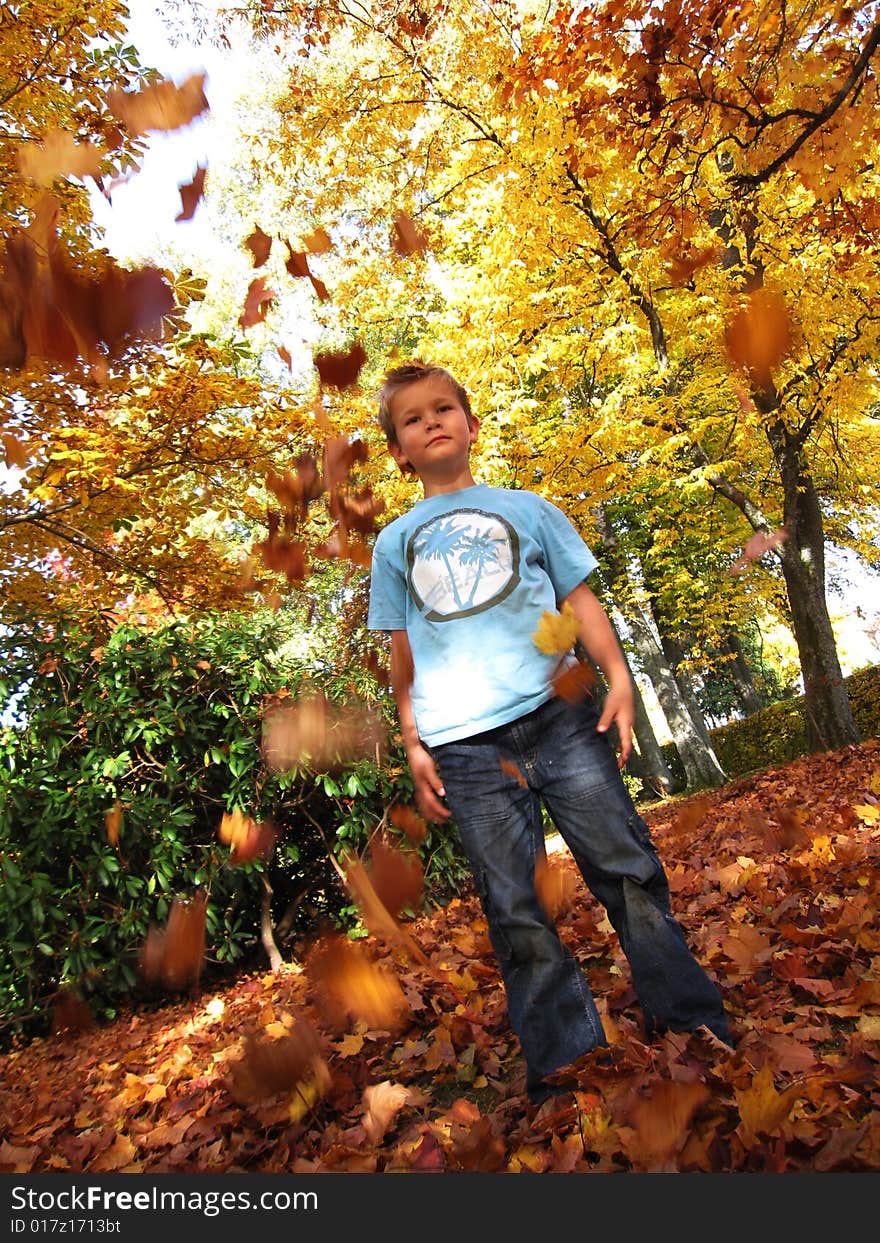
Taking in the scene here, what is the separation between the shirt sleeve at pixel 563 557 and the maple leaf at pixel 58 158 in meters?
4.45

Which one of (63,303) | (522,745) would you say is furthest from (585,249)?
(522,745)

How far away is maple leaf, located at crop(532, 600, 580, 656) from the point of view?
1771mm

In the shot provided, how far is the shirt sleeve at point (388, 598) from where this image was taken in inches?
77.3

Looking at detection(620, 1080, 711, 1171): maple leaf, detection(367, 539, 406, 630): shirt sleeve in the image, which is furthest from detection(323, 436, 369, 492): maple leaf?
detection(620, 1080, 711, 1171): maple leaf

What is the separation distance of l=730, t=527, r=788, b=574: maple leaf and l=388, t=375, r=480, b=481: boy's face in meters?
7.40

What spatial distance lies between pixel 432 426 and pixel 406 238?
8.69 meters

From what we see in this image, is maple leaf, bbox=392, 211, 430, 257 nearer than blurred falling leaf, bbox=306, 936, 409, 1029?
No

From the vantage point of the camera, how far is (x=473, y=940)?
3.24m

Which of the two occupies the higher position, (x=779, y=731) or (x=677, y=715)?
(x=677, y=715)

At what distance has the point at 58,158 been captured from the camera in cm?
472

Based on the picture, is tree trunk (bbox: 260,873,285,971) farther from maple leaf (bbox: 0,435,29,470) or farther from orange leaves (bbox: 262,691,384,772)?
maple leaf (bbox: 0,435,29,470)

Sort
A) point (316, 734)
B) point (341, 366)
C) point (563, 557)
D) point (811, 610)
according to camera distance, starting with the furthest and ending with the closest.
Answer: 1. point (341, 366)
2. point (811, 610)
3. point (316, 734)
4. point (563, 557)

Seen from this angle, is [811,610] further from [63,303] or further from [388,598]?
[388,598]

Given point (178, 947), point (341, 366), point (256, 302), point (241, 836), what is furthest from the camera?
point (256, 302)
